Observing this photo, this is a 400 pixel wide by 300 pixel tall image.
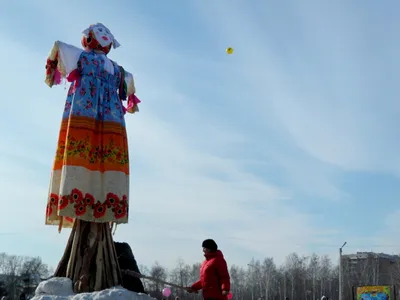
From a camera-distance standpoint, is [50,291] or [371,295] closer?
[50,291]

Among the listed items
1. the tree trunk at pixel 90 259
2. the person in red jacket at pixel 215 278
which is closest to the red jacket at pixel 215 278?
the person in red jacket at pixel 215 278

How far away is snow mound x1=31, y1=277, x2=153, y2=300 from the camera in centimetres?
600

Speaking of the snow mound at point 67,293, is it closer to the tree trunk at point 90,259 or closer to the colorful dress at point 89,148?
the tree trunk at point 90,259

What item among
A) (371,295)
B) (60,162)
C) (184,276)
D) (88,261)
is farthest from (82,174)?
(184,276)

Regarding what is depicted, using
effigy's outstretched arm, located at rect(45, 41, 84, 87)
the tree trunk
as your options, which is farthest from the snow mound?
effigy's outstretched arm, located at rect(45, 41, 84, 87)

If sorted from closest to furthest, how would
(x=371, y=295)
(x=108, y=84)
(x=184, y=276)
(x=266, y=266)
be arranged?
(x=108, y=84)
(x=371, y=295)
(x=184, y=276)
(x=266, y=266)

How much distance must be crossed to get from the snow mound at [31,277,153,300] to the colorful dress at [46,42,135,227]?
3.18 ft

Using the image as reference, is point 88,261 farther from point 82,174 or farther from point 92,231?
point 82,174

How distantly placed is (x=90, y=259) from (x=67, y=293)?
70 centimetres

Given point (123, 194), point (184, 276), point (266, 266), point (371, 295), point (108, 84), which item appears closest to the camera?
point (123, 194)

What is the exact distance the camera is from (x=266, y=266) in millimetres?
80125

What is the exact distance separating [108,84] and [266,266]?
75.6 metres

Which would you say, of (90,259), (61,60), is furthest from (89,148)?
(90,259)

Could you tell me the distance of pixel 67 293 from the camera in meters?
6.43
